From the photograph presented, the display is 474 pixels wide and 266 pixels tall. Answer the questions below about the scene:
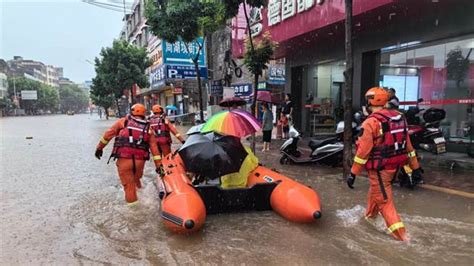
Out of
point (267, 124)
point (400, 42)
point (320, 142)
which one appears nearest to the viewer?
point (320, 142)

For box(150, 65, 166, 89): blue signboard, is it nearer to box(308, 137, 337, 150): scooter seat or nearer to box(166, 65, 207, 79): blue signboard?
box(166, 65, 207, 79): blue signboard

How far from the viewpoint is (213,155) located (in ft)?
15.4

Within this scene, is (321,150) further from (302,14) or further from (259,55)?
(302,14)

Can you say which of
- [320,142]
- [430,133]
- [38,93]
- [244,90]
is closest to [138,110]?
[320,142]

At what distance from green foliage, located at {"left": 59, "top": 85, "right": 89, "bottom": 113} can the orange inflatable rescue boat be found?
403 feet

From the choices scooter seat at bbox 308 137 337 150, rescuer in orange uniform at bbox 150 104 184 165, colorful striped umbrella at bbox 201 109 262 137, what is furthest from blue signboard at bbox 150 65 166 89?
colorful striped umbrella at bbox 201 109 262 137

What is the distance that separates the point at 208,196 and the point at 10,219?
2.88m

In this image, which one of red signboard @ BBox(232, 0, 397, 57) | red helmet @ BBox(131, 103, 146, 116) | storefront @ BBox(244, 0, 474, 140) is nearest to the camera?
red helmet @ BBox(131, 103, 146, 116)

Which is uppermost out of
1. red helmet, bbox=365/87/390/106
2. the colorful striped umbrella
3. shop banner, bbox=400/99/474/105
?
red helmet, bbox=365/87/390/106

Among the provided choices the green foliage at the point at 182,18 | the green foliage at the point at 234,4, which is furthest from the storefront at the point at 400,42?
the green foliage at the point at 182,18

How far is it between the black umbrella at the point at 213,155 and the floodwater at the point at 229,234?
2.31 feet

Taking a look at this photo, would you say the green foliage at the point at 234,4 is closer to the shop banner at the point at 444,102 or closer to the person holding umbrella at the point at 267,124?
the person holding umbrella at the point at 267,124

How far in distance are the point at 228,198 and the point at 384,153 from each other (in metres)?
2.08

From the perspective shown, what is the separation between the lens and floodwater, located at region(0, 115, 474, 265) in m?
3.71
